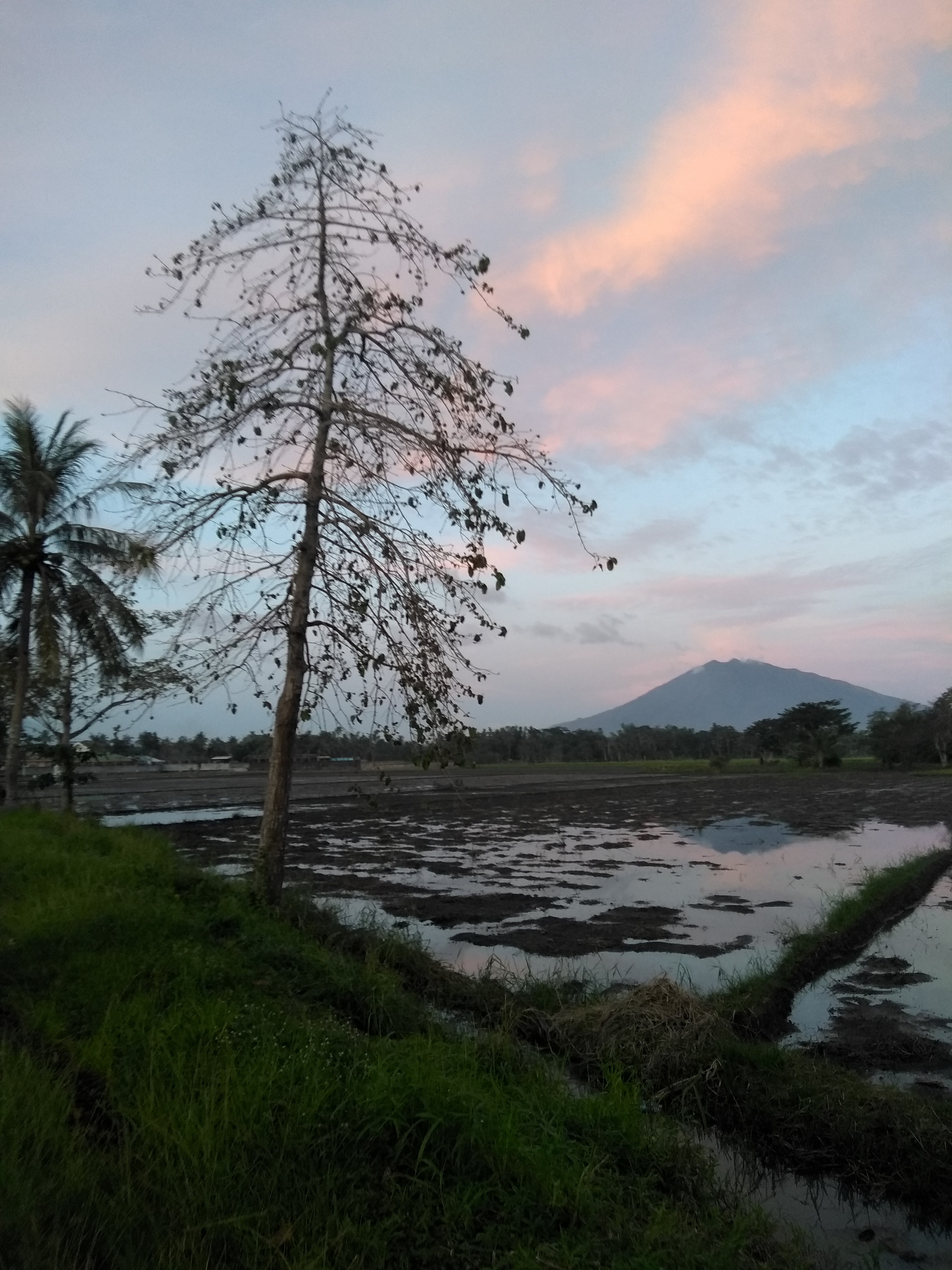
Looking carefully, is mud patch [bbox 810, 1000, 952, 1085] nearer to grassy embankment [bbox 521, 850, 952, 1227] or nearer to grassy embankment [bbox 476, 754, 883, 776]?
grassy embankment [bbox 521, 850, 952, 1227]

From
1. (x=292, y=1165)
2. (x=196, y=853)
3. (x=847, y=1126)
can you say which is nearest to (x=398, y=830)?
(x=196, y=853)

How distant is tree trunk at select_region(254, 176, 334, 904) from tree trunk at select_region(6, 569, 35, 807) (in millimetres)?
10857

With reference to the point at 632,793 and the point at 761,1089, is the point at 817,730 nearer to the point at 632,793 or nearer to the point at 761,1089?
the point at 632,793

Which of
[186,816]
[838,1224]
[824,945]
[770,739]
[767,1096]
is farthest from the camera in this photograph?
[770,739]

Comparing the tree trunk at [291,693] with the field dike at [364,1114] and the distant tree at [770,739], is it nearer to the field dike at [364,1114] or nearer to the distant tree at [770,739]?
the field dike at [364,1114]

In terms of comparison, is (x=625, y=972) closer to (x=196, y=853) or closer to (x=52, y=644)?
(x=196, y=853)

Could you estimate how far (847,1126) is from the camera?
5914 mm

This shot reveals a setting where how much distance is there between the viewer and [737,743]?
9594 centimetres

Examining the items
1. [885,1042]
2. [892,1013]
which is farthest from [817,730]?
[885,1042]

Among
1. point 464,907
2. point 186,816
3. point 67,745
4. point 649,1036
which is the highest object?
point 67,745

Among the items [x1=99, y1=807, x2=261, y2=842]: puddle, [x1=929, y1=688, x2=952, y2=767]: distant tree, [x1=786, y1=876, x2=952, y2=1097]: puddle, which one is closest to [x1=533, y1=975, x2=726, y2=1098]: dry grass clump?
[x1=786, y1=876, x2=952, y2=1097]: puddle

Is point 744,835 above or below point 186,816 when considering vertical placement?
below

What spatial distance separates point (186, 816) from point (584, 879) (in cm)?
1640

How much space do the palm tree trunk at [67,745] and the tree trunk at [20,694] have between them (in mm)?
818
